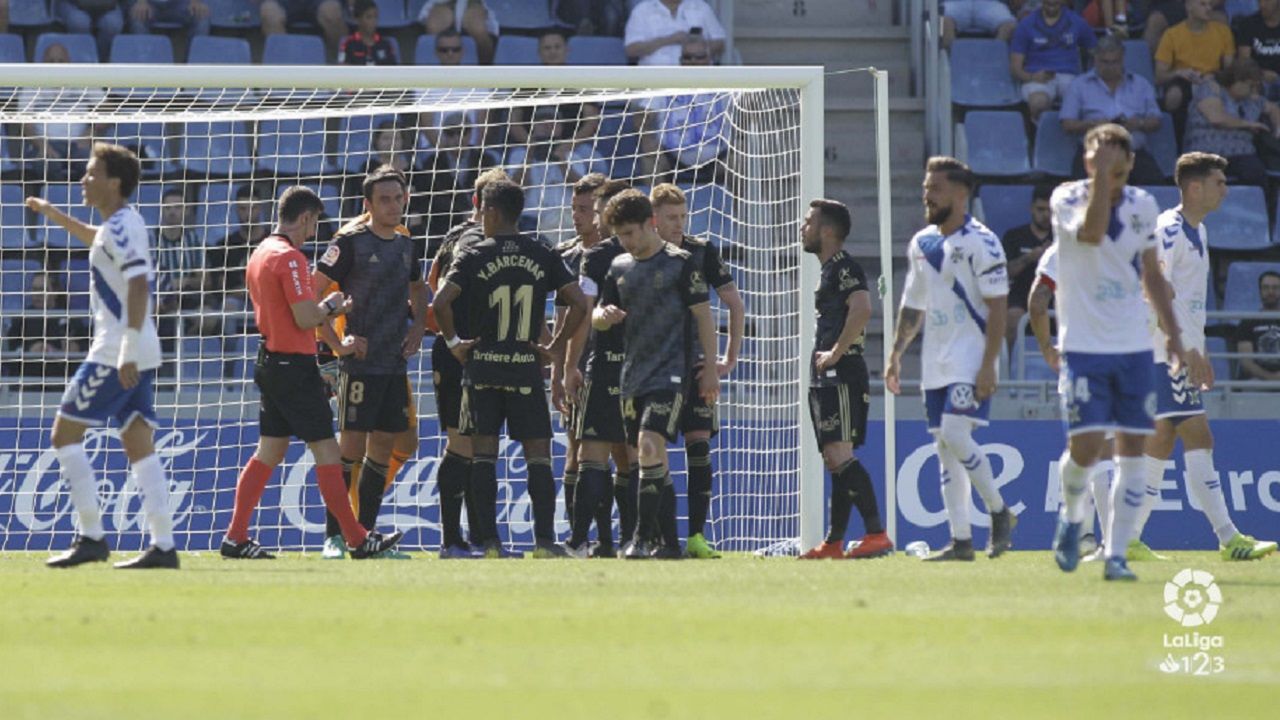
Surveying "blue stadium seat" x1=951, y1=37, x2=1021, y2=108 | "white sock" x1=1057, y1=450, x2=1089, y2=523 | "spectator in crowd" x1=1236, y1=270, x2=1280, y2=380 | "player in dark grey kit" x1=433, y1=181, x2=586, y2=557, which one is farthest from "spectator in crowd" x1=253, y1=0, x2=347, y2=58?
"white sock" x1=1057, y1=450, x2=1089, y2=523

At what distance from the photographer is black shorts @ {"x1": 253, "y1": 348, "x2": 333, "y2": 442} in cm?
1134

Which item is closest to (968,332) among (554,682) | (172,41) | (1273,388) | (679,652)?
(679,652)

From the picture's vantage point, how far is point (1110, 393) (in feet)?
28.5

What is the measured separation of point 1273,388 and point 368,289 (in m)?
8.98

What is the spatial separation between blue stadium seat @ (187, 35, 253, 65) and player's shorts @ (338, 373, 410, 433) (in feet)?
24.3

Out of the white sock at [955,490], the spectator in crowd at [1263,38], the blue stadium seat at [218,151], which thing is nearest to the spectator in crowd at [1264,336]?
the spectator in crowd at [1263,38]

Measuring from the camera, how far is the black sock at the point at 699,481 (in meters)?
12.3

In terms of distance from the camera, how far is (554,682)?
18.1 ft

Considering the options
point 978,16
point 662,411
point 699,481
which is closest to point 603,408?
point 662,411

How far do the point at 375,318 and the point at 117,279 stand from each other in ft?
8.58

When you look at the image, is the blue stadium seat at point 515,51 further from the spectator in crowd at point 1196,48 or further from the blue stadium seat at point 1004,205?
the spectator in crowd at point 1196,48

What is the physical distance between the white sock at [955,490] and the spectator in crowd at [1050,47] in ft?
33.2

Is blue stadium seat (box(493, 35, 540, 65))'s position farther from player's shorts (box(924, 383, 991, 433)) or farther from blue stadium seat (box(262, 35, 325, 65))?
player's shorts (box(924, 383, 991, 433))

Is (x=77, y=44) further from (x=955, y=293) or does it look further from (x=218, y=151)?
(x=955, y=293)
